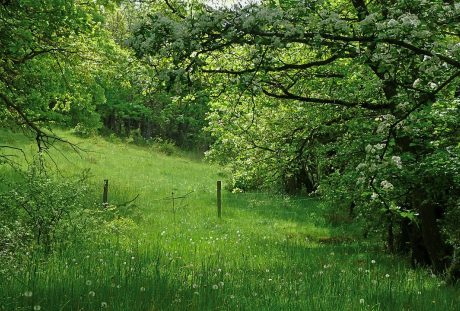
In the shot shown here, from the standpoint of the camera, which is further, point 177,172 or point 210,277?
point 177,172

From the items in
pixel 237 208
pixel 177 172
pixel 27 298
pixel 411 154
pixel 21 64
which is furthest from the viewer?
pixel 177 172

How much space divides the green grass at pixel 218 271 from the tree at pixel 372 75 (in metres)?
1.18

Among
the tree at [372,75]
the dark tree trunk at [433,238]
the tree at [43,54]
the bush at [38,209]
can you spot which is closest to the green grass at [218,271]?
the dark tree trunk at [433,238]

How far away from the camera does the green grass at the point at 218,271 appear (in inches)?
192

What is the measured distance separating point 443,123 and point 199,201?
16.3 meters

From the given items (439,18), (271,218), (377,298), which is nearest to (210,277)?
(377,298)

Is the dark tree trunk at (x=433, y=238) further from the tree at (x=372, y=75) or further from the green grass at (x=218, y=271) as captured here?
the green grass at (x=218, y=271)

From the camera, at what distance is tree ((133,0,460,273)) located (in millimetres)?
4516

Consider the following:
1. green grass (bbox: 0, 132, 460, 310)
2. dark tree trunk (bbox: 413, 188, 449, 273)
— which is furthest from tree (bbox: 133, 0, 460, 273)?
green grass (bbox: 0, 132, 460, 310)

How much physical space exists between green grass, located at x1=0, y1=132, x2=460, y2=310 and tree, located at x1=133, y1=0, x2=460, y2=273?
1.18m

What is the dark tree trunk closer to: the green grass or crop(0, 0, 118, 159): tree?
the green grass

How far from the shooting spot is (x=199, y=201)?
23.0 metres

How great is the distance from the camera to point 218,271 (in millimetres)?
7094

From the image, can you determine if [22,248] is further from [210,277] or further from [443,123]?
[443,123]
